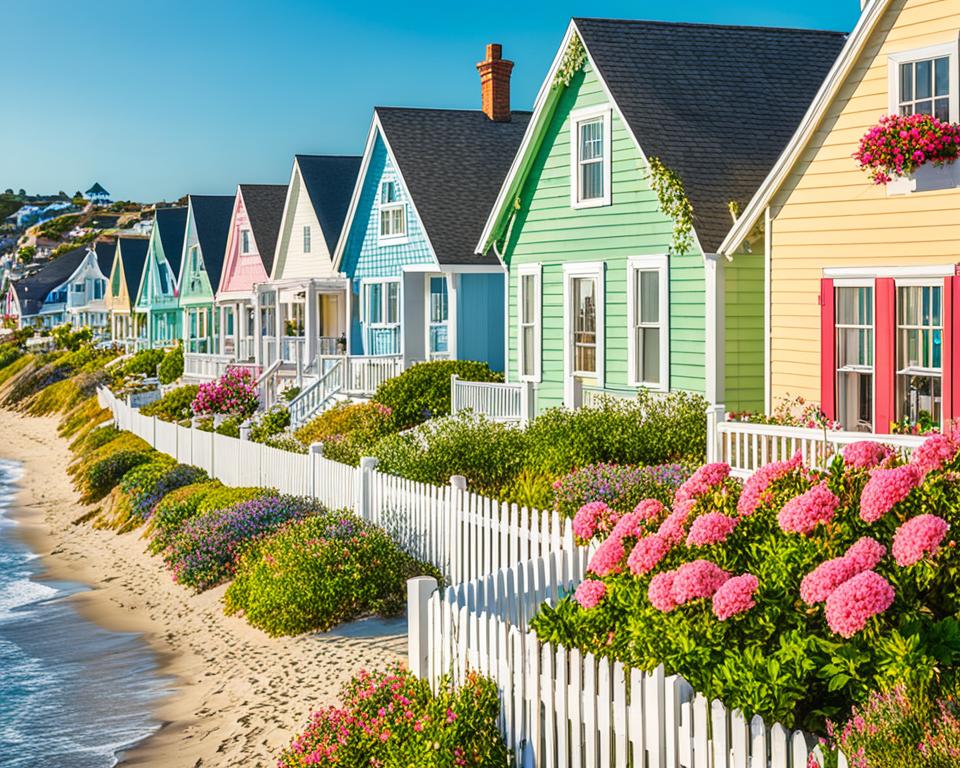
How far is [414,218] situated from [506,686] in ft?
84.2

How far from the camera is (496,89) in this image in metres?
38.1

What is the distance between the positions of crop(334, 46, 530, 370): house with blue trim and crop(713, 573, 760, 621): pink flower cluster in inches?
966

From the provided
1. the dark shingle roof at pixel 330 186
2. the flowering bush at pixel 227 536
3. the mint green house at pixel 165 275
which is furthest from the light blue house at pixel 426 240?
the mint green house at pixel 165 275

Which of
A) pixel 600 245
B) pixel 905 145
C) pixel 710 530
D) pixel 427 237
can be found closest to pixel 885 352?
pixel 905 145

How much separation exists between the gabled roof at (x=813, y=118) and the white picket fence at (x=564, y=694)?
9.38 metres

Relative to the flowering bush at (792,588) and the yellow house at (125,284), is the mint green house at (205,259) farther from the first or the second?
the flowering bush at (792,588)

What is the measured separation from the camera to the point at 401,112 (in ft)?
117

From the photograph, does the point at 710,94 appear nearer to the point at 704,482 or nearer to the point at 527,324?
the point at 527,324

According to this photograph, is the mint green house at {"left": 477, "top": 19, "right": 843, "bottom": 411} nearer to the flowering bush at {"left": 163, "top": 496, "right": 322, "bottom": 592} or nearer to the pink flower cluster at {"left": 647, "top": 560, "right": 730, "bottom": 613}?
the flowering bush at {"left": 163, "top": 496, "right": 322, "bottom": 592}

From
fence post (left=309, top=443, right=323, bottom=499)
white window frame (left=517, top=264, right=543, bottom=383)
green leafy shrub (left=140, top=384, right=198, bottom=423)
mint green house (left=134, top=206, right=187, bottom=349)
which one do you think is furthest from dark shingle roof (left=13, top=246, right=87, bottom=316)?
fence post (left=309, top=443, right=323, bottom=499)

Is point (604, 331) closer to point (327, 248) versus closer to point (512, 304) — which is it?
point (512, 304)

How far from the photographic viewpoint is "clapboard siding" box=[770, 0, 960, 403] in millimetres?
15812

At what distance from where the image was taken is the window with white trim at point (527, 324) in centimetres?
2581

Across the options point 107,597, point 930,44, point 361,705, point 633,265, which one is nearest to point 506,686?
point 361,705
